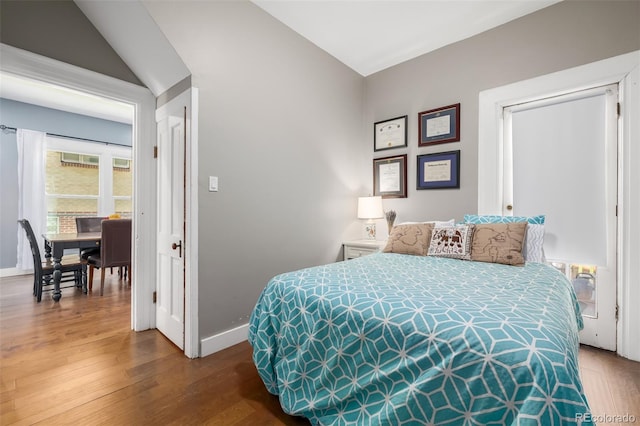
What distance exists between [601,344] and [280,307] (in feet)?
8.42

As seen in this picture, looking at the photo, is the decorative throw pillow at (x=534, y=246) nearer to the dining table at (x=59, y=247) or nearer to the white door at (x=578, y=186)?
the white door at (x=578, y=186)

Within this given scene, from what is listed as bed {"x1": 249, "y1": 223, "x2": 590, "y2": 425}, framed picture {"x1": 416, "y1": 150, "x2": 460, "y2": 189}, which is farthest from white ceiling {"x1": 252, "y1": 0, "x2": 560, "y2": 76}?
bed {"x1": 249, "y1": 223, "x2": 590, "y2": 425}

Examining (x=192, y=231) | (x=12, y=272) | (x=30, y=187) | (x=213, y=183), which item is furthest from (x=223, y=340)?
(x=30, y=187)

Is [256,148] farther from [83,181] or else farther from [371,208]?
[83,181]

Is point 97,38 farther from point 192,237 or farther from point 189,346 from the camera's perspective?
point 189,346

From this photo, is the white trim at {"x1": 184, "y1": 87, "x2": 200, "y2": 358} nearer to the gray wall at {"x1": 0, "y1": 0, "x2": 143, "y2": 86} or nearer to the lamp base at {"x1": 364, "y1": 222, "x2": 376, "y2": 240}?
the gray wall at {"x1": 0, "y1": 0, "x2": 143, "y2": 86}

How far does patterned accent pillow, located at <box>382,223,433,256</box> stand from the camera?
95.9 inches

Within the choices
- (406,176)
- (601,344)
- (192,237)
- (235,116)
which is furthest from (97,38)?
(601,344)

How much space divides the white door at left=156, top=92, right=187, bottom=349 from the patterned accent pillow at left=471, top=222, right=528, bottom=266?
87.1 inches

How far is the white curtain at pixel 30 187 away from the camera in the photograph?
175 inches

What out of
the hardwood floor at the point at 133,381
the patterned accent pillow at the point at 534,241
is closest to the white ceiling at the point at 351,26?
the patterned accent pillow at the point at 534,241

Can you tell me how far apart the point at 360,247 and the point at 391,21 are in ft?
7.42

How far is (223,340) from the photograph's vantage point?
227 cm

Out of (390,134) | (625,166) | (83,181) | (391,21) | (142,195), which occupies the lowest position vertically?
(142,195)
